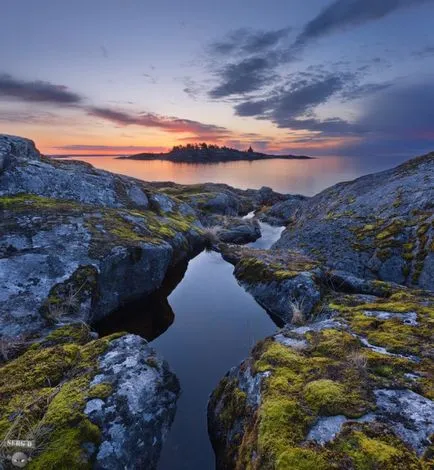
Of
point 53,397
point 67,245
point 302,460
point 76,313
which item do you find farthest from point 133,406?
point 67,245

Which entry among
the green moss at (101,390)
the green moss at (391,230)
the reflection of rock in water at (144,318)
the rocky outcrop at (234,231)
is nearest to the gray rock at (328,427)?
the green moss at (101,390)

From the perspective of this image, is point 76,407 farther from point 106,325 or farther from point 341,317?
point 341,317

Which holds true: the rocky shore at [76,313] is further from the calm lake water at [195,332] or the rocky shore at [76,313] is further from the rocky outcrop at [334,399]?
the rocky outcrop at [334,399]

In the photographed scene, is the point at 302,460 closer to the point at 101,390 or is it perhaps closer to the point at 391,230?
the point at 101,390

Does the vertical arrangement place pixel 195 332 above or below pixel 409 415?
below

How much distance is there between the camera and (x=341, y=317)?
8.44 meters

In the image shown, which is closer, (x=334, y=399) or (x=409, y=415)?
(x=409, y=415)

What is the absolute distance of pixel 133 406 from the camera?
5.50m

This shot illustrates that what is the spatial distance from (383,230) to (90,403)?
47.2ft

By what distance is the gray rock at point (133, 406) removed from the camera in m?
4.93

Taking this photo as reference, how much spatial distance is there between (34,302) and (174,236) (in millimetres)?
8789

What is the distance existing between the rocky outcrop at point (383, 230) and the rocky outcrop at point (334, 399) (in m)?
5.15

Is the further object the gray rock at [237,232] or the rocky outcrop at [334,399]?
the gray rock at [237,232]

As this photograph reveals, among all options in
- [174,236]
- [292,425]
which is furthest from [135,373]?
[174,236]
